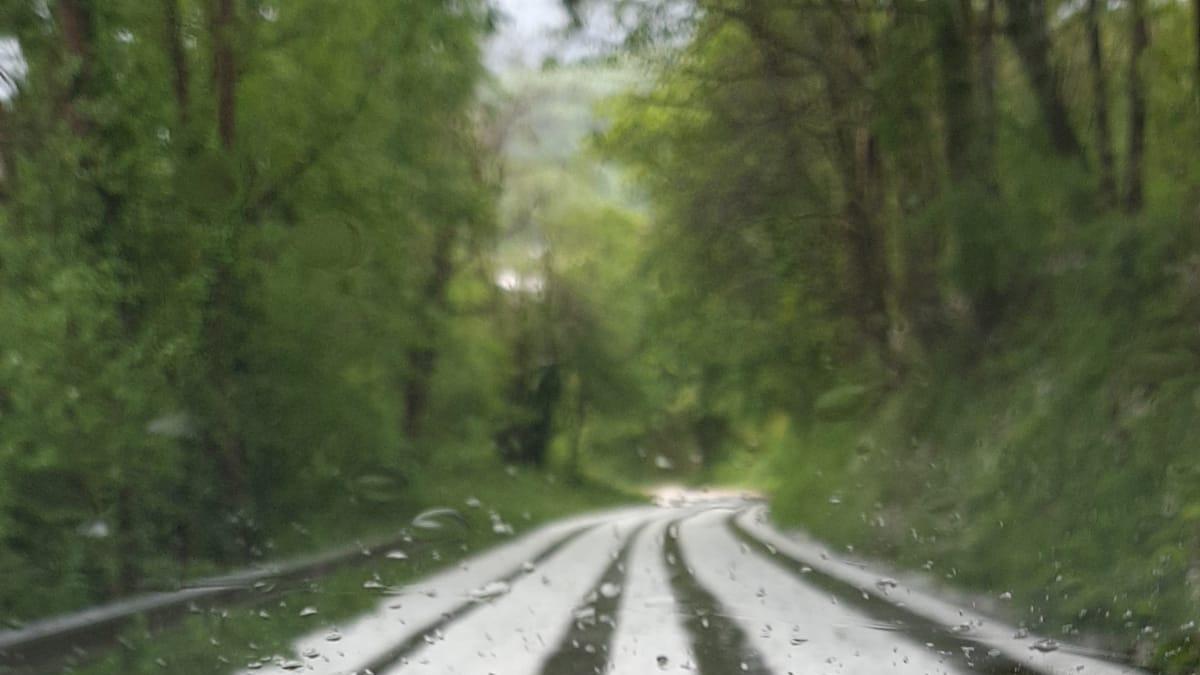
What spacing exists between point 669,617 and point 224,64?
490 cm

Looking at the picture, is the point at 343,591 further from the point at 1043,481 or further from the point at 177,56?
the point at 1043,481

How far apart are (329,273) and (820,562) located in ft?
13.0

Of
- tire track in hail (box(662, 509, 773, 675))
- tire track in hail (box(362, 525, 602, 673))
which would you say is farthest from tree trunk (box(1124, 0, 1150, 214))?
tire track in hail (box(362, 525, 602, 673))

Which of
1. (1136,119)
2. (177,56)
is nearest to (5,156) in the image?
(177,56)

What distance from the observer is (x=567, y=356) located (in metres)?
7.33

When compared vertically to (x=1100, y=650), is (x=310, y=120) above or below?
above

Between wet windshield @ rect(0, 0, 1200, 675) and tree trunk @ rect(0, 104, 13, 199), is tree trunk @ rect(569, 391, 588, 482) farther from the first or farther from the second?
tree trunk @ rect(0, 104, 13, 199)

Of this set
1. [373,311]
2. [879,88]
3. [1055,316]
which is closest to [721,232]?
[879,88]

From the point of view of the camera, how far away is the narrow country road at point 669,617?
14.7ft

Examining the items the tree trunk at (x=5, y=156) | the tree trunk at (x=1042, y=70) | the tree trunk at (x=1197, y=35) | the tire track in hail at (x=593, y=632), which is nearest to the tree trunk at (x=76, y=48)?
the tree trunk at (x=5, y=156)

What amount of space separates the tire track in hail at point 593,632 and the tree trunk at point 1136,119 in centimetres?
576

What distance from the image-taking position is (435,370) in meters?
7.11

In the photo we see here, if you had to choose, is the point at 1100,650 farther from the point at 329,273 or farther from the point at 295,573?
the point at 329,273

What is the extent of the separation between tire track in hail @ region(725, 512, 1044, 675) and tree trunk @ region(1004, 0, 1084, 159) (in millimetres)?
4586
